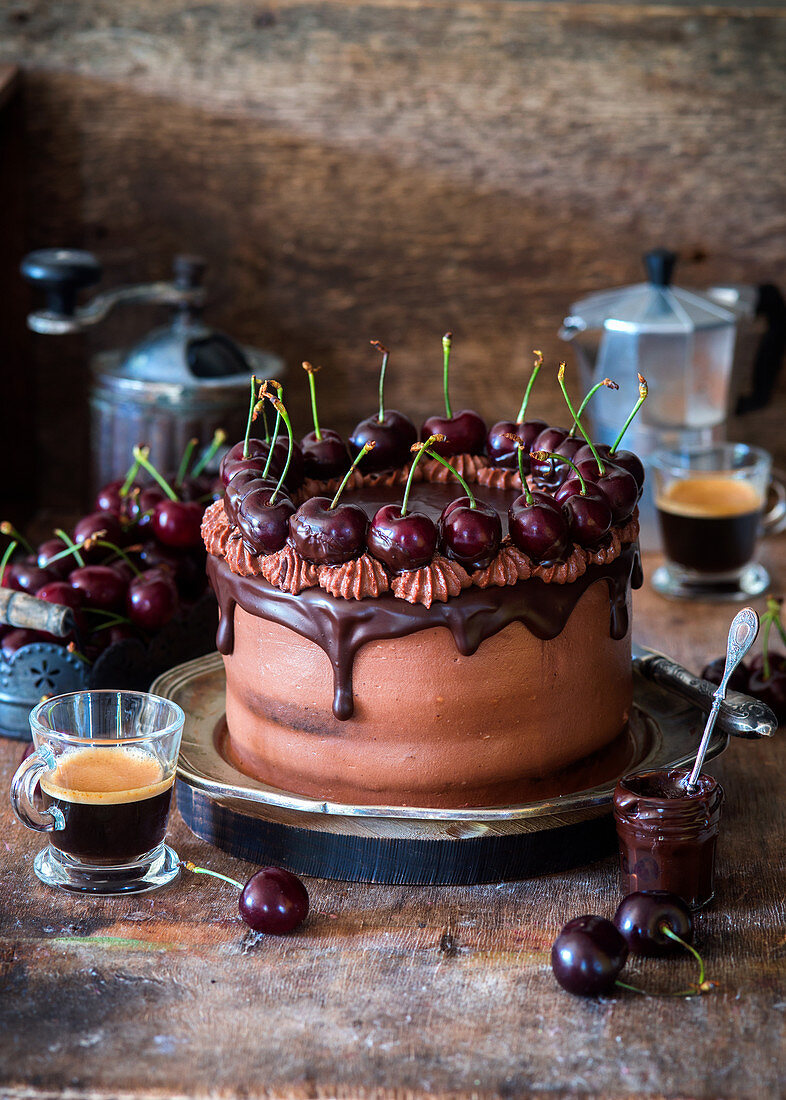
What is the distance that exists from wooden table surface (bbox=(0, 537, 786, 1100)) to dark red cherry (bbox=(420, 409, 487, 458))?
0.41 meters

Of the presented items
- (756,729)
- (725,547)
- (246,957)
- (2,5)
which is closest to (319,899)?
(246,957)

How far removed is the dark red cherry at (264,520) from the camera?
98 cm

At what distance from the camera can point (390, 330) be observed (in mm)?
2285

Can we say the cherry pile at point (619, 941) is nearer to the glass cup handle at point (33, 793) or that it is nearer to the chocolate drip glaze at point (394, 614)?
the chocolate drip glaze at point (394, 614)

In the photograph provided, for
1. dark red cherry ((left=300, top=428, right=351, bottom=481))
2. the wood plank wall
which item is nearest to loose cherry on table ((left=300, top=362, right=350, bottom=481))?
dark red cherry ((left=300, top=428, right=351, bottom=481))

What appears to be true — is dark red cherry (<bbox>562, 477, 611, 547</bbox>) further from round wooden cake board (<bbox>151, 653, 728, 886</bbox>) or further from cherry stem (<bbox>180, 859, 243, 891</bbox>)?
cherry stem (<bbox>180, 859, 243, 891</bbox>)

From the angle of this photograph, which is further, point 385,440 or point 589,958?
point 385,440

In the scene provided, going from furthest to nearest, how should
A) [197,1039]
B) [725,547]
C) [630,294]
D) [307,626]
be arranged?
[630,294] → [725,547] → [307,626] → [197,1039]

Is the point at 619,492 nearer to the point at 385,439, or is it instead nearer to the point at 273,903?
the point at 385,439

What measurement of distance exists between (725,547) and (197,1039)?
43.7 inches

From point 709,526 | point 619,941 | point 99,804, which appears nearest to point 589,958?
point 619,941

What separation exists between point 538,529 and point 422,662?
134 millimetres

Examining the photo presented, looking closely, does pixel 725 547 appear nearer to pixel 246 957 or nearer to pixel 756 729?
pixel 756 729

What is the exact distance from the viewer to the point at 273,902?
924 mm
